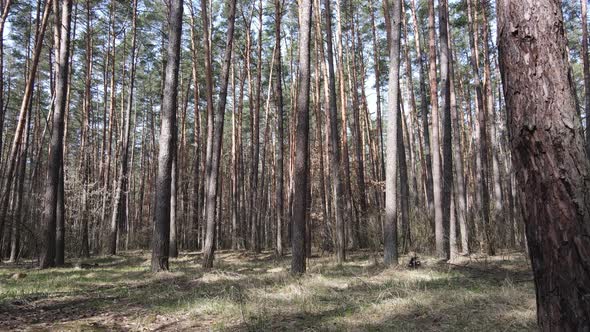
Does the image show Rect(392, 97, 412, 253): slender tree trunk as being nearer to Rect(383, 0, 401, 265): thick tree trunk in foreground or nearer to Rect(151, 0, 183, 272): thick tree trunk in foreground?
Rect(383, 0, 401, 265): thick tree trunk in foreground

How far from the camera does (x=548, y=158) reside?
1.91 meters

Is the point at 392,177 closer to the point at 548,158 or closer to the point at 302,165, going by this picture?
the point at 302,165

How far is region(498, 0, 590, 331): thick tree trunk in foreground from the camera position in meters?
1.80

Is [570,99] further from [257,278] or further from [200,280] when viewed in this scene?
[200,280]

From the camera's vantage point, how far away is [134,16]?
16.1 metres

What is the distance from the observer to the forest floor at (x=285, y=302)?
4.00m

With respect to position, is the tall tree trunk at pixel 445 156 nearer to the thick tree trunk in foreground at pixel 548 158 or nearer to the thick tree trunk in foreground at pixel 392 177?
the thick tree trunk in foreground at pixel 392 177

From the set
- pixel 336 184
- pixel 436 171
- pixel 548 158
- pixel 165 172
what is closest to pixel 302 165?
pixel 165 172

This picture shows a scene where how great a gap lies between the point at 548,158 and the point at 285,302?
12.5ft

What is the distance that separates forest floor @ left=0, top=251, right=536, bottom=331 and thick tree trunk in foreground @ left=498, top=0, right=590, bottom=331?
2.03 m

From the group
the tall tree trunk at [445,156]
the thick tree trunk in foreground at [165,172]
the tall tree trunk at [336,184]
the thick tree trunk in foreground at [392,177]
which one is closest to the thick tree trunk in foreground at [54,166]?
the thick tree trunk in foreground at [165,172]

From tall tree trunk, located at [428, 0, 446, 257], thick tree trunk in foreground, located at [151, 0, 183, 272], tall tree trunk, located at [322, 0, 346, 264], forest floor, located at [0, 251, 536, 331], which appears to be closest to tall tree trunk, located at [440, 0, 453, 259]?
tall tree trunk, located at [428, 0, 446, 257]

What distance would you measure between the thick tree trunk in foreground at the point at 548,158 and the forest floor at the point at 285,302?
2028 mm

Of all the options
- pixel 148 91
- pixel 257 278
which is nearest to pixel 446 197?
pixel 257 278
